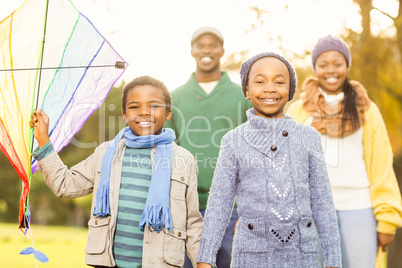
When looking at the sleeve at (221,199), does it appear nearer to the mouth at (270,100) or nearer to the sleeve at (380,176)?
the mouth at (270,100)

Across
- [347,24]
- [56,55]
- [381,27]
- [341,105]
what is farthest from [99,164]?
[381,27]

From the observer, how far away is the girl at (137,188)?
2.78 meters

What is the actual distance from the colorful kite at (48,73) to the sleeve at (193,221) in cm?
75

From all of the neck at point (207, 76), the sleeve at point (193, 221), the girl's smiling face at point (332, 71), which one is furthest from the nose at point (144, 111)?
the girl's smiling face at point (332, 71)

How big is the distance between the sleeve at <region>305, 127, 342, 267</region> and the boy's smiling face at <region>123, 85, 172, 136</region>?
2.91ft

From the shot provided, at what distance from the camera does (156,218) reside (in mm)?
2738

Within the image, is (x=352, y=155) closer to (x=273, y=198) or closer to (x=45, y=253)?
(x=273, y=198)

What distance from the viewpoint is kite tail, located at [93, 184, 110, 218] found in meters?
2.81

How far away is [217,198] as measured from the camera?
2646mm

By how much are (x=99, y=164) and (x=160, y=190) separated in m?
0.42

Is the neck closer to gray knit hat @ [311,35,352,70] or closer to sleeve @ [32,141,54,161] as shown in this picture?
gray knit hat @ [311,35,352,70]

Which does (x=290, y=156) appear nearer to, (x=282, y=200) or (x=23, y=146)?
(x=282, y=200)

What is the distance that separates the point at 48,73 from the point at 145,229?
41.8 inches

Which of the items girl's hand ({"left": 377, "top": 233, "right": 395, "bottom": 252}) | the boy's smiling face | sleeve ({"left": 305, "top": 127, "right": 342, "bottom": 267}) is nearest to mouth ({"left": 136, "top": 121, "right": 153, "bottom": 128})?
the boy's smiling face
